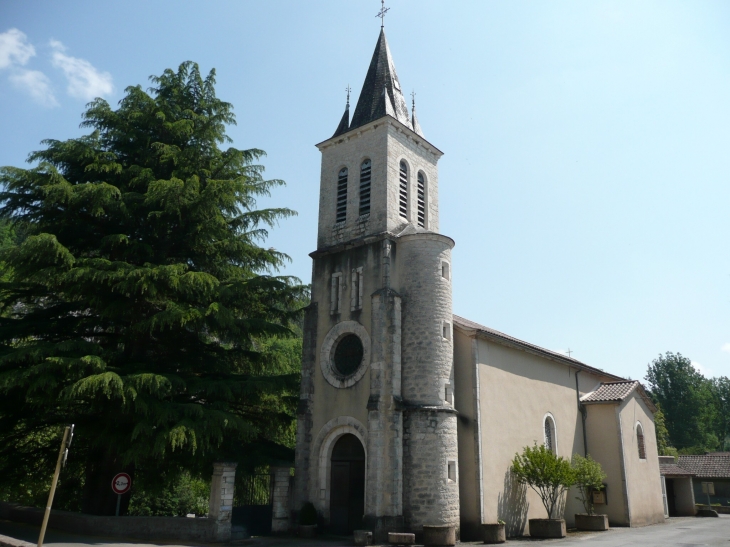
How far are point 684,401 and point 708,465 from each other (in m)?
34.3

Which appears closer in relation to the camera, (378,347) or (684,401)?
(378,347)

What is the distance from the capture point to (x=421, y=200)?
79.0ft

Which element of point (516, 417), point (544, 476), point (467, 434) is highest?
point (516, 417)

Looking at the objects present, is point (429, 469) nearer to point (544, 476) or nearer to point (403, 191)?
point (544, 476)

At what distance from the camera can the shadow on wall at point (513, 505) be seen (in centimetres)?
2000

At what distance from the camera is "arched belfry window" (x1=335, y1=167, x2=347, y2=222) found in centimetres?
2335

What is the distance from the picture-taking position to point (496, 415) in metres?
21.0

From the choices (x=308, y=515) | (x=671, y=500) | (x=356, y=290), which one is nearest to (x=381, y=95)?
(x=356, y=290)

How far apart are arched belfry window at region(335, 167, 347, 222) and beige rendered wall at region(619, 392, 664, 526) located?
15.4 meters

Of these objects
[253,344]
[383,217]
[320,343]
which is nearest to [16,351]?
[253,344]

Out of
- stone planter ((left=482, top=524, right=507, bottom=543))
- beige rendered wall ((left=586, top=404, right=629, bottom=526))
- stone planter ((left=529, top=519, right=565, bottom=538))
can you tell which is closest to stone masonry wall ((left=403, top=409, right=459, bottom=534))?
stone planter ((left=482, top=524, right=507, bottom=543))

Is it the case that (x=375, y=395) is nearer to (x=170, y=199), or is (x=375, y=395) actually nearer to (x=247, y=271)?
(x=247, y=271)

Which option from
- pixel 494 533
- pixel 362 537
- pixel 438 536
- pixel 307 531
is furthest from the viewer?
pixel 307 531

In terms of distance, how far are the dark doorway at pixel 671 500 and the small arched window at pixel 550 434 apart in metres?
14.3
